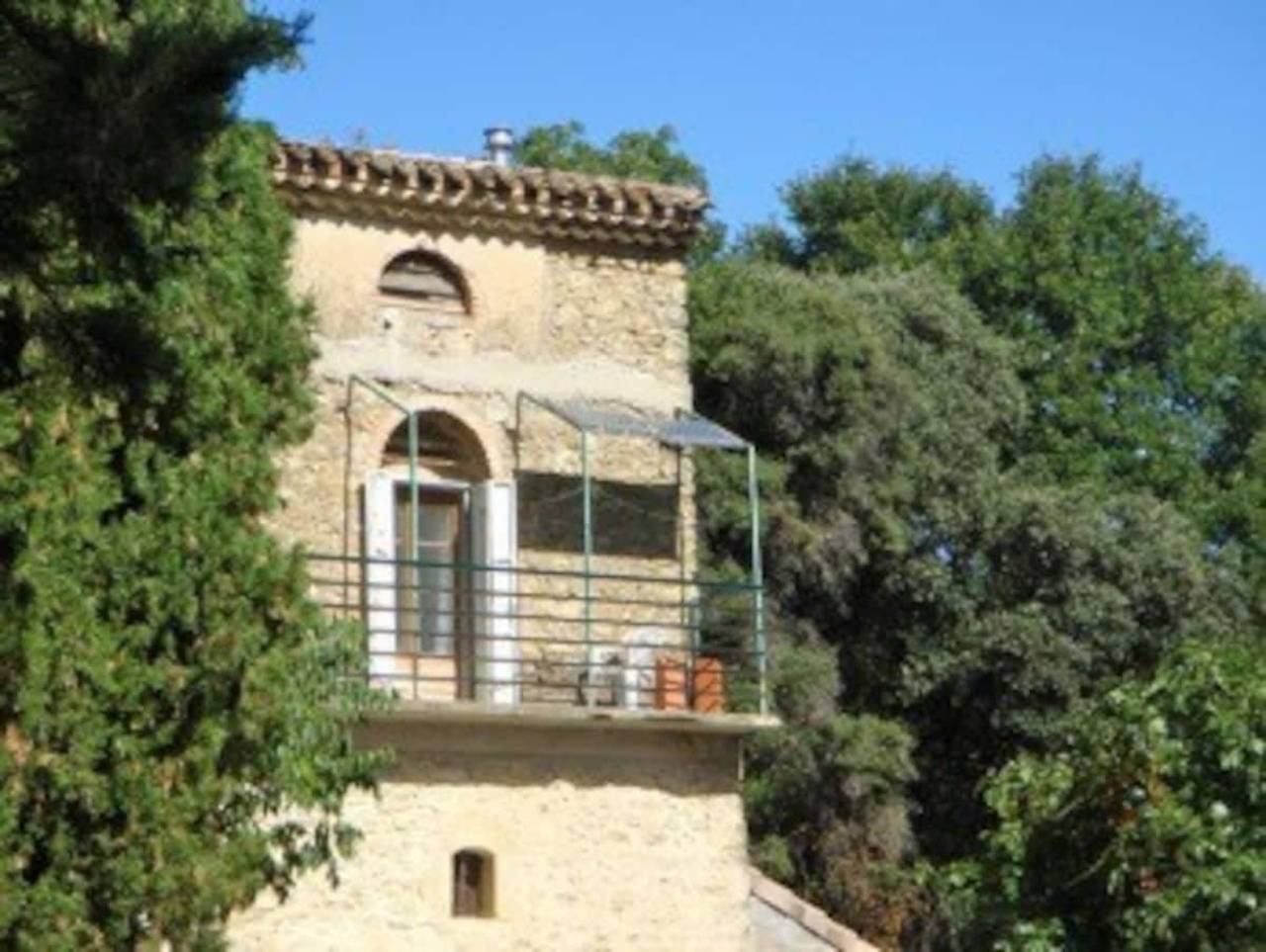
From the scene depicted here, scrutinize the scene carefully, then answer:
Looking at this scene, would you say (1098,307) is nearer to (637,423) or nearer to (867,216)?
(867,216)

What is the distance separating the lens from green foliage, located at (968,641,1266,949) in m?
17.5

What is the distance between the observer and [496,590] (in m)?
23.7

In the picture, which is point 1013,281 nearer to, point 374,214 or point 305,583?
point 374,214

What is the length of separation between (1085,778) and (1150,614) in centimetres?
1818

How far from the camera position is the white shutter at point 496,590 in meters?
23.5

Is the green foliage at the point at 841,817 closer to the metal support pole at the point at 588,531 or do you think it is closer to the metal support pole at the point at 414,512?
the metal support pole at the point at 588,531

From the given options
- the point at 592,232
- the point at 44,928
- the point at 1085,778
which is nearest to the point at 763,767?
the point at 592,232

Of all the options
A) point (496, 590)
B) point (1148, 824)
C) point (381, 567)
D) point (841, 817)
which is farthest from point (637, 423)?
point (841, 817)

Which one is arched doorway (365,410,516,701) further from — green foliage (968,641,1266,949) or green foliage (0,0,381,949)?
green foliage (968,641,1266,949)

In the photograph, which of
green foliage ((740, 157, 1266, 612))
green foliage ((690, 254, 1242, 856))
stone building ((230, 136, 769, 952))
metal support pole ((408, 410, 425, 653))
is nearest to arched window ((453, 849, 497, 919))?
stone building ((230, 136, 769, 952))

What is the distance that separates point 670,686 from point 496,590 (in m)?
1.49

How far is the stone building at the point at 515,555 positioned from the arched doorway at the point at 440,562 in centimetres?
2

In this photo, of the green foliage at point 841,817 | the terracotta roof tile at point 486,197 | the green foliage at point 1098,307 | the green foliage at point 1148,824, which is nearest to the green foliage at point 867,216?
the green foliage at point 1098,307

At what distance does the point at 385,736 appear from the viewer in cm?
2183
